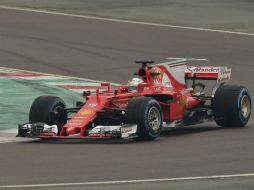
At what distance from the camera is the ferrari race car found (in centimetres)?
1570

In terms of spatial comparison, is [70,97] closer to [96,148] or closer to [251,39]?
[96,148]

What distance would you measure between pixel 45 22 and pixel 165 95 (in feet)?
54.4

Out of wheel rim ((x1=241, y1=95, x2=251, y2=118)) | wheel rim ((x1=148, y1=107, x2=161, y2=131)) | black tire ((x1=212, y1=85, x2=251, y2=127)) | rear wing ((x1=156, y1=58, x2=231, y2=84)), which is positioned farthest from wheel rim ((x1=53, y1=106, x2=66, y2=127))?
wheel rim ((x1=241, y1=95, x2=251, y2=118))

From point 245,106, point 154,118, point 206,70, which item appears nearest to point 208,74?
point 206,70

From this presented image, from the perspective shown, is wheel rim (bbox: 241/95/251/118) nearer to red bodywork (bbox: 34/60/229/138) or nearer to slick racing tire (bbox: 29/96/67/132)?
red bodywork (bbox: 34/60/229/138)

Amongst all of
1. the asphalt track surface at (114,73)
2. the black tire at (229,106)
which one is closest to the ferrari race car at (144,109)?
the black tire at (229,106)

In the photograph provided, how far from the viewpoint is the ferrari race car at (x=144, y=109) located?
618 inches

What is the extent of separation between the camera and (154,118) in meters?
16.0

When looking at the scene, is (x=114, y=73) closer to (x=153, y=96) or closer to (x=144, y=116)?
(x=153, y=96)

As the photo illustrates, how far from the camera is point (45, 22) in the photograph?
108 ft

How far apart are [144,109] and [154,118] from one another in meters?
0.45

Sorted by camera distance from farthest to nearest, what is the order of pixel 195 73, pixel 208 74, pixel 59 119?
pixel 195 73
pixel 208 74
pixel 59 119

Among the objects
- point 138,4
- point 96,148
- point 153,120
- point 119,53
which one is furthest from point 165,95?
→ point 138,4

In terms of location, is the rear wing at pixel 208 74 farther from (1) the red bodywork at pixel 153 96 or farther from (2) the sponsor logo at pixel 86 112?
(2) the sponsor logo at pixel 86 112
